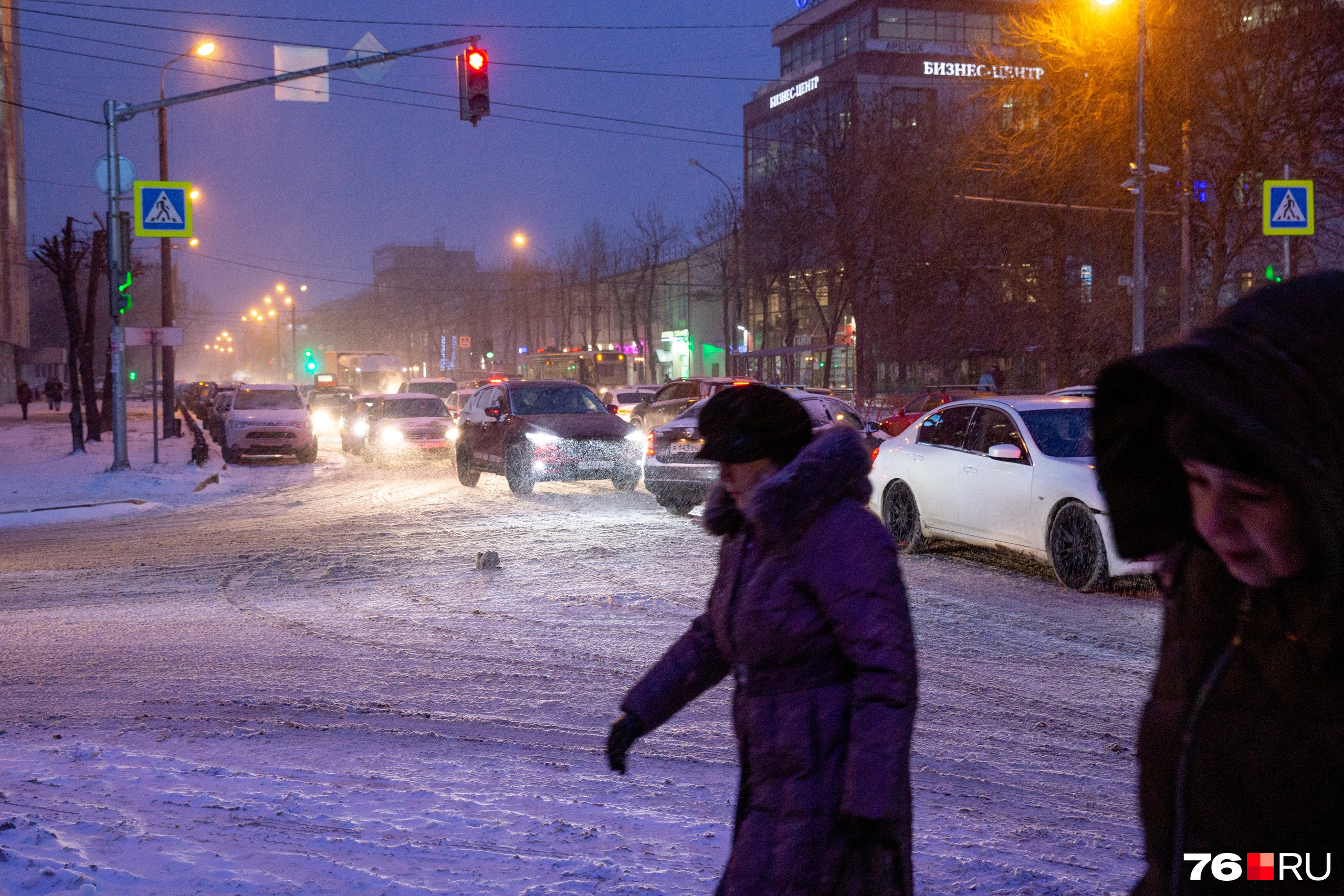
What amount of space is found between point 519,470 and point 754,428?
1640 cm

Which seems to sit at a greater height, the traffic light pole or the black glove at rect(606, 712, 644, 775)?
the traffic light pole

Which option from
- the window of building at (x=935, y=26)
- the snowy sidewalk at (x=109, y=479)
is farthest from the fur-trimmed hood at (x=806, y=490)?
the window of building at (x=935, y=26)

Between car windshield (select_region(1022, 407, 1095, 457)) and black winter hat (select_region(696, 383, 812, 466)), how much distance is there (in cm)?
775

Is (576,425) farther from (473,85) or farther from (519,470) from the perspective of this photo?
(473,85)

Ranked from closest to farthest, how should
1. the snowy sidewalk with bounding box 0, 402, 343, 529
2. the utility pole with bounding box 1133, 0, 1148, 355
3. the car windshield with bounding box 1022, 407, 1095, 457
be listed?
1. the car windshield with bounding box 1022, 407, 1095, 457
2. the snowy sidewalk with bounding box 0, 402, 343, 529
3. the utility pole with bounding box 1133, 0, 1148, 355

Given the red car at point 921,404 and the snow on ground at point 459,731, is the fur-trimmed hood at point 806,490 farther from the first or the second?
the red car at point 921,404

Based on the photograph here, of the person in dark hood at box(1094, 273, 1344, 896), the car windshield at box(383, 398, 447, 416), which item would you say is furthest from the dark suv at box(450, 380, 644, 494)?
the person in dark hood at box(1094, 273, 1344, 896)

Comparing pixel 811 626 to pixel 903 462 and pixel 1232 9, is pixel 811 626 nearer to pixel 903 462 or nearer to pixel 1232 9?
pixel 903 462

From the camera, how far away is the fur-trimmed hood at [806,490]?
8.37 ft

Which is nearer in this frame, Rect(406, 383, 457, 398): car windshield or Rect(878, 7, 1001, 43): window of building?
Rect(406, 383, 457, 398): car windshield

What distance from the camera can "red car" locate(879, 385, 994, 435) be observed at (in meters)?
30.1

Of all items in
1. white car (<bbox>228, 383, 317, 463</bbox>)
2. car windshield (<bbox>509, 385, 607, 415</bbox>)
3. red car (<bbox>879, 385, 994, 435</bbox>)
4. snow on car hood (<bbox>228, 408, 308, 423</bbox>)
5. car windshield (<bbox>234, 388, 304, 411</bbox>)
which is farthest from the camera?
red car (<bbox>879, 385, 994, 435</bbox>)

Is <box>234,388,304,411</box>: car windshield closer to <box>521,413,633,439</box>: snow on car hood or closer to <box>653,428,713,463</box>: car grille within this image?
<box>521,413,633,439</box>: snow on car hood

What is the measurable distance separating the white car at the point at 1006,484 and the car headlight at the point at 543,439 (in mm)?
7196
